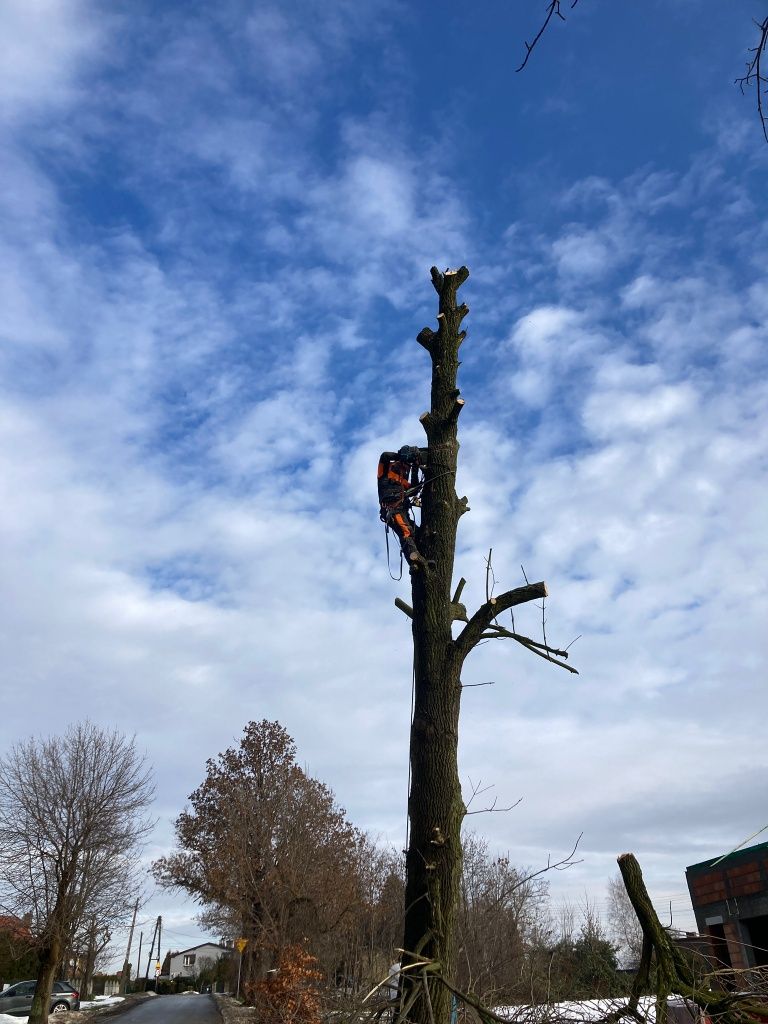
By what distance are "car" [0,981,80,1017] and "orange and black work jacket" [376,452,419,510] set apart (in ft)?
101

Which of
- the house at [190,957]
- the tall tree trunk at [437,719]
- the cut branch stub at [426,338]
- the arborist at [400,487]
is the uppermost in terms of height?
the house at [190,957]

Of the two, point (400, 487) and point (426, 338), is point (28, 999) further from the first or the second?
point (426, 338)

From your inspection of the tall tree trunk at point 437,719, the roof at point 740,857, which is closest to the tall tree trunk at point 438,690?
the tall tree trunk at point 437,719

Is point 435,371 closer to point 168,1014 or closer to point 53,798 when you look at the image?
point 53,798

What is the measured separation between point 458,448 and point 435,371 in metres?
0.60

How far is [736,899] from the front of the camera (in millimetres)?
13148

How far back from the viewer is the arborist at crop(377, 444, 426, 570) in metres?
6.09

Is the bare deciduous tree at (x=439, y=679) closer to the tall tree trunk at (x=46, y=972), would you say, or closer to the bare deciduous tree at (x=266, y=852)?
the bare deciduous tree at (x=266, y=852)

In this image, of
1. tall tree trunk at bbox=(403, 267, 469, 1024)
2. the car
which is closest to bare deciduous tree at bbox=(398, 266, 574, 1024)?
tall tree trunk at bbox=(403, 267, 469, 1024)

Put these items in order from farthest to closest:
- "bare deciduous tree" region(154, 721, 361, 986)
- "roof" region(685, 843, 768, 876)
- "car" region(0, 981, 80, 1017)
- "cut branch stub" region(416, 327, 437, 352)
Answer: "car" region(0, 981, 80, 1017)
"bare deciduous tree" region(154, 721, 361, 986)
"roof" region(685, 843, 768, 876)
"cut branch stub" region(416, 327, 437, 352)

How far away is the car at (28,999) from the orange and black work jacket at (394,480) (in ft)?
101

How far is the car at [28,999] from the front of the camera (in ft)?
97.4

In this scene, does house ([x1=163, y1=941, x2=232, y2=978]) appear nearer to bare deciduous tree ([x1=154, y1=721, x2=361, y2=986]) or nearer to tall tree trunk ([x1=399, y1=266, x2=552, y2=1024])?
bare deciduous tree ([x1=154, y1=721, x2=361, y2=986])

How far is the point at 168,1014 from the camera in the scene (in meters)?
31.2
